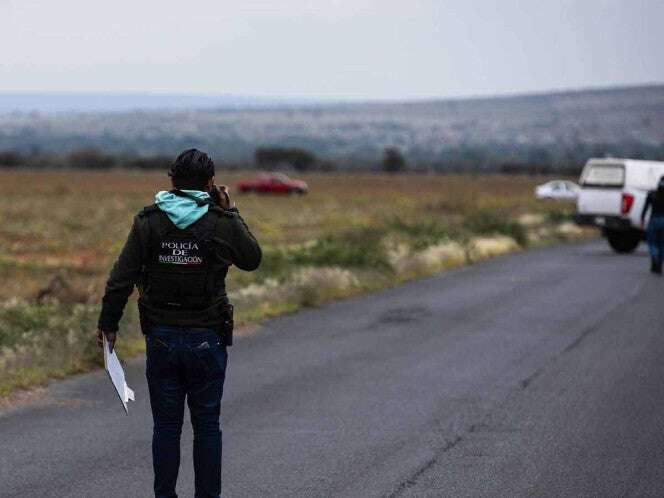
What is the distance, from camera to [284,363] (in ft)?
45.5

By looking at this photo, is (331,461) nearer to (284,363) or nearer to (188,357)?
(188,357)

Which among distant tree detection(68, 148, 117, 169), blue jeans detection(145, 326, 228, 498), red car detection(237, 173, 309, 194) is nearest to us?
blue jeans detection(145, 326, 228, 498)

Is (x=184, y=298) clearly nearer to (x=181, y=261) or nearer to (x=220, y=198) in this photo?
(x=181, y=261)

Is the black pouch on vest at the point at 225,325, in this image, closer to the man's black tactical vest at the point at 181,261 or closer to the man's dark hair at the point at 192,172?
the man's black tactical vest at the point at 181,261

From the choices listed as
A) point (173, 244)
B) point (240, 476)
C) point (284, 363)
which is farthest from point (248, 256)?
point (284, 363)

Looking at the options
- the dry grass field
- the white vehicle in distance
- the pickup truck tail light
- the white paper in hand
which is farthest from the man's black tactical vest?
the white vehicle in distance

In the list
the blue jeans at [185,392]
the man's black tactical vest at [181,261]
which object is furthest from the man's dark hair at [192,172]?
the blue jeans at [185,392]

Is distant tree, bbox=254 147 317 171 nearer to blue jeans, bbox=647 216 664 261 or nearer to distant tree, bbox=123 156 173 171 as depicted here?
distant tree, bbox=123 156 173 171

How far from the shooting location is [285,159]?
15300cm

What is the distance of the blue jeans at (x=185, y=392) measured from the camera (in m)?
6.80

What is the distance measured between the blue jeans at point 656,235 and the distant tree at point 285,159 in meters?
123

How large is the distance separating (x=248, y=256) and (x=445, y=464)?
2.60m

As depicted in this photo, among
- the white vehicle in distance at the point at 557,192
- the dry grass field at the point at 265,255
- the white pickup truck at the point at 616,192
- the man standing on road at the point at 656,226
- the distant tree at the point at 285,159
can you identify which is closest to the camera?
the dry grass field at the point at 265,255

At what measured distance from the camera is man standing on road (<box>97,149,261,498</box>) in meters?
6.80
